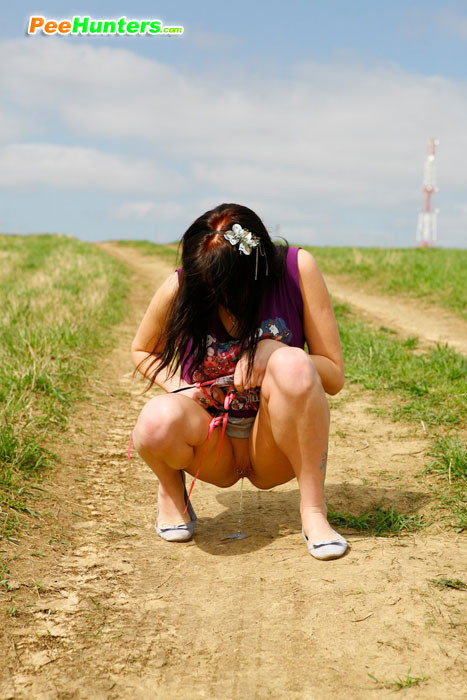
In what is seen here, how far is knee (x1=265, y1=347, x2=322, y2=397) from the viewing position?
7.80 feet

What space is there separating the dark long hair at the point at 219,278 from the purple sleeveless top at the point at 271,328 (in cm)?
3

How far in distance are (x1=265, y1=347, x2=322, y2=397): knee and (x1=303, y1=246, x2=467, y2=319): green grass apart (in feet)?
20.0

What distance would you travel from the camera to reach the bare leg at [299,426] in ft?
7.84

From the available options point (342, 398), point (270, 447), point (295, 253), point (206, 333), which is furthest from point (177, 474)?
point (342, 398)

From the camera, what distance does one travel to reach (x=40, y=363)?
4.62 meters

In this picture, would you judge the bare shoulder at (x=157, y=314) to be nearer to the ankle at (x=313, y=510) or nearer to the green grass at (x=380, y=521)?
the ankle at (x=313, y=510)

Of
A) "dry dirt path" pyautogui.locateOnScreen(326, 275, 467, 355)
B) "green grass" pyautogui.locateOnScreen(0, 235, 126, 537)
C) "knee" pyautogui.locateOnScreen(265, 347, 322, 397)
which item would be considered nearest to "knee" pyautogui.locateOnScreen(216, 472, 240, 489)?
"knee" pyautogui.locateOnScreen(265, 347, 322, 397)

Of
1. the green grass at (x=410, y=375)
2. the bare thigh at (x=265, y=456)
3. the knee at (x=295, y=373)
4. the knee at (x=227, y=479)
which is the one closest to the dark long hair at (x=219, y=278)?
the knee at (x=295, y=373)

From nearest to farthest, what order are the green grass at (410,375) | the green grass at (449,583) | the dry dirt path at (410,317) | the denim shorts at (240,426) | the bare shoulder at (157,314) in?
the green grass at (449,583) < the bare shoulder at (157,314) < the denim shorts at (240,426) < the green grass at (410,375) < the dry dirt path at (410,317)

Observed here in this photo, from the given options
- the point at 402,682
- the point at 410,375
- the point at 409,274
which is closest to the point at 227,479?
the point at 402,682

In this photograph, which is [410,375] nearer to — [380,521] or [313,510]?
[380,521]

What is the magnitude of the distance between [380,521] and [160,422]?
101cm

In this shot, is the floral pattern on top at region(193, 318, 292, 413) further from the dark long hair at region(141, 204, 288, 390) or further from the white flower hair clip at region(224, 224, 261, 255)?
the white flower hair clip at region(224, 224, 261, 255)

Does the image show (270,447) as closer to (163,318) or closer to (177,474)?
(177,474)
